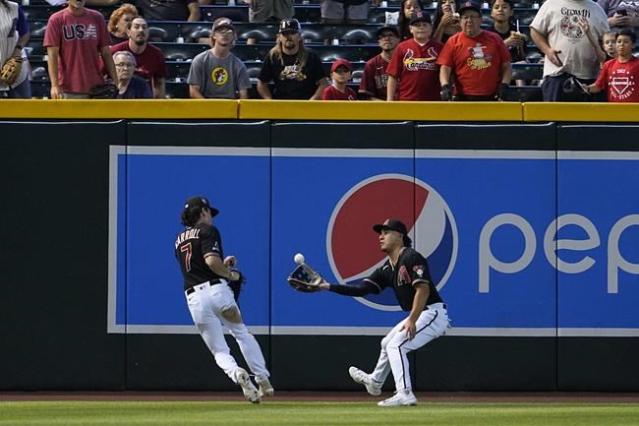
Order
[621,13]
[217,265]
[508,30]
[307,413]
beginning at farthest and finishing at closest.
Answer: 1. [508,30]
2. [621,13]
3. [217,265]
4. [307,413]

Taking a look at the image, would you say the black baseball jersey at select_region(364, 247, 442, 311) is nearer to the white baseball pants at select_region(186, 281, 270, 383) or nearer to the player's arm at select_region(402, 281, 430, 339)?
the player's arm at select_region(402, 281, 430, 339)

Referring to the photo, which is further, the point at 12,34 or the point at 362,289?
the point at 12,34

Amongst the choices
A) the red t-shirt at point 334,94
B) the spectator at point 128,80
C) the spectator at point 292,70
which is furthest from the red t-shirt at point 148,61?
the red t-shirt at point 334,94

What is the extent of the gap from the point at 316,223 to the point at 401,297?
1.92m

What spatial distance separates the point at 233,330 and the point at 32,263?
2.56 metres

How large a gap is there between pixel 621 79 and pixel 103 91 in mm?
4876

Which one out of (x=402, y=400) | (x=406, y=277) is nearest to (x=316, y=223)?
(x=406, y=277)

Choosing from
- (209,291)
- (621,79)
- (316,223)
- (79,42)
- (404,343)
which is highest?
(79,42)

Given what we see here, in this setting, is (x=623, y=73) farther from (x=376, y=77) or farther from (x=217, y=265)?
(x=217, y=265)

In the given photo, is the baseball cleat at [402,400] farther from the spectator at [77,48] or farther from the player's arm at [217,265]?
the spectator at [77,48]

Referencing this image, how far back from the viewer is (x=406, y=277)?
11.9 meters

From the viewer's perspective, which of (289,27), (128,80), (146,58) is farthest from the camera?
(146,58)

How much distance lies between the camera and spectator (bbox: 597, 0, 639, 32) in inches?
612

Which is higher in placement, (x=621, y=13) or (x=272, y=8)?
(x=272, y=8)
